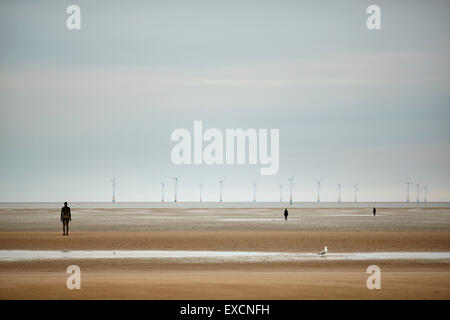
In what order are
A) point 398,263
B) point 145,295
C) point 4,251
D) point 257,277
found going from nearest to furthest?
1. point 145,295
2. point 257,277
3. point 398,263
4. point 4,251

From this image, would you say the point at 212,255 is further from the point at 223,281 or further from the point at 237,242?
the point at 223,281

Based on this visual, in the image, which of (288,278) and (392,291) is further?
(288,278)

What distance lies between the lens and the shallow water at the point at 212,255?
35312 mm

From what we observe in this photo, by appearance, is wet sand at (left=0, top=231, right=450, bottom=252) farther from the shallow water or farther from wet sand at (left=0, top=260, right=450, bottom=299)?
wet sand at (left=0, top=260, right=450, bottom=299)

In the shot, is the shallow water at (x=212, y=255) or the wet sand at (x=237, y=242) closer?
the shallow water at (x=212, y=255)

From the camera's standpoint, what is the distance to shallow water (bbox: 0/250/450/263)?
35312 mm

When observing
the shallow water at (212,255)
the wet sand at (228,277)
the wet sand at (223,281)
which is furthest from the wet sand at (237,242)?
the wet sand at (223,281)

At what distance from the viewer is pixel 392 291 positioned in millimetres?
21484

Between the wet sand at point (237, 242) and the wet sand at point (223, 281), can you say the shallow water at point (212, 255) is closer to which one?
the wet sand at point (237, 242)

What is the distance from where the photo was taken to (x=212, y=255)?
37188 millimetres

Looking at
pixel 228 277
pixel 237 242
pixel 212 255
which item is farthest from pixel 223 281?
pixel 237 242
